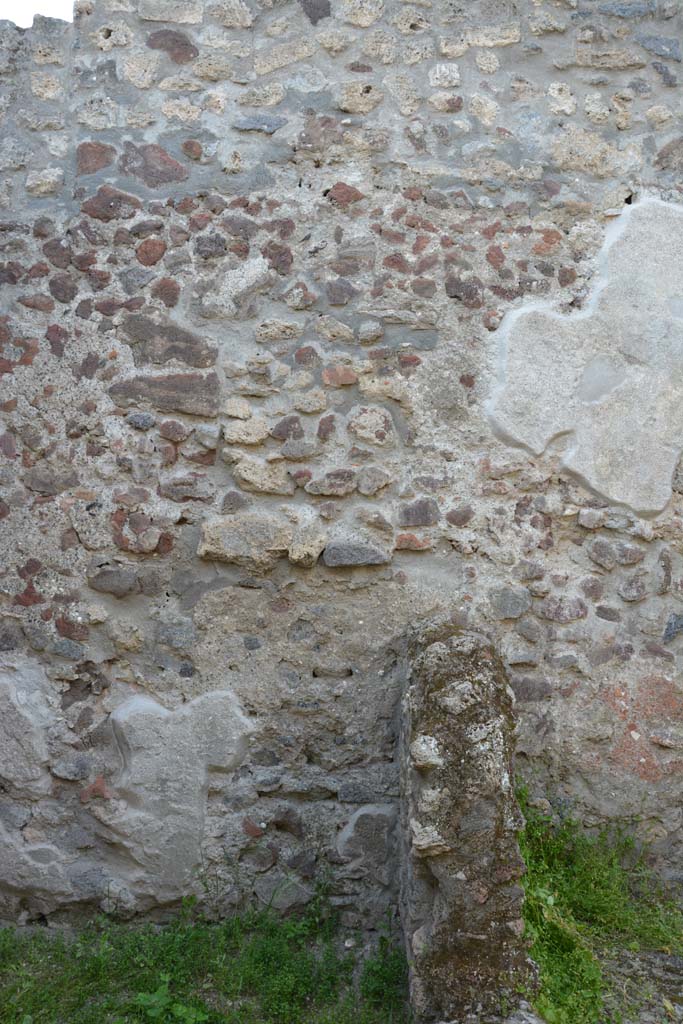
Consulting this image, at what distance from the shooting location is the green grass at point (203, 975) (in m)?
3.12

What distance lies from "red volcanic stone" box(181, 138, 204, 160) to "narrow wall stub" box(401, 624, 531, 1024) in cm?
216

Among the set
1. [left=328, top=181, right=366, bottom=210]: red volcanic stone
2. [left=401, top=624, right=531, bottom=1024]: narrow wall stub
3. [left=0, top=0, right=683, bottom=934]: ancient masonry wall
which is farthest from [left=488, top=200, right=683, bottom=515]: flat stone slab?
[left=401, top=624, right=531, bottom=1024]: narrow wall stub

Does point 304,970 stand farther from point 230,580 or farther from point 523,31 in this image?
point 523,31

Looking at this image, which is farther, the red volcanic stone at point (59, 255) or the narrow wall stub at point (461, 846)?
the red volcanic stone at point (59, 255)

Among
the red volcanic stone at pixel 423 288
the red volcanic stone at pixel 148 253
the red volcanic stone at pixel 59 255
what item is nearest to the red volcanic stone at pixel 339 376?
the red volcanic stone at pixel 423 288

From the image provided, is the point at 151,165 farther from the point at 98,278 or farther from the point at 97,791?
the point at 97,791

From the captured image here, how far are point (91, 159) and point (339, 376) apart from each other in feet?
4.20

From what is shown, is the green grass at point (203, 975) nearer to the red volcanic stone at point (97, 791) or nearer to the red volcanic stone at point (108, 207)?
the red volcanic stone at point (97, 791)

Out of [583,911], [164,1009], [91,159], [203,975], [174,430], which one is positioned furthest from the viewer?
[91,159]

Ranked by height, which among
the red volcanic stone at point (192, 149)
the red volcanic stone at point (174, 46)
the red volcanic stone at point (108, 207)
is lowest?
the red volcanic stone at point (108, 207)

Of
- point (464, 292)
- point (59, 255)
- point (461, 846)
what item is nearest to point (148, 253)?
point (59, 255)

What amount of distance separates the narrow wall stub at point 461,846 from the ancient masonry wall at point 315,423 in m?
0.38

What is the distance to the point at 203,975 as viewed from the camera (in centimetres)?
335

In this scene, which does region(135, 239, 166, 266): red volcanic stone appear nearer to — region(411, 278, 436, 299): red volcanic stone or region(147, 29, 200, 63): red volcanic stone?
region(147, 29, 200, 63): red volcanic stone
